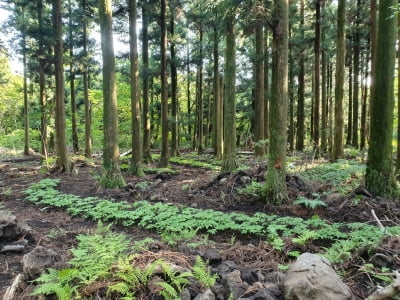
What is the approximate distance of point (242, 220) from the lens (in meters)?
6.30

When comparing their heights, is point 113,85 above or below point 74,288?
above

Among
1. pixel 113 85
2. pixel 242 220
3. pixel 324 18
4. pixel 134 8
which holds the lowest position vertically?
pixel 242 220

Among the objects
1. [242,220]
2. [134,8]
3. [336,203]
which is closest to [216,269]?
[242,220]

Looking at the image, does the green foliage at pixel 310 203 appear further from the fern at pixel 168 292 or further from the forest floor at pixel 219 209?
the fern at pixel 168 292

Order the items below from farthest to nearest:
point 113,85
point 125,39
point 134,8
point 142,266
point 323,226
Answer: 1. point 125,39
2. point 134,8
3. point 113,85
4. point 323,226
5. point 142,266

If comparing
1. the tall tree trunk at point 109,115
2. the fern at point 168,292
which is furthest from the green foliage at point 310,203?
the tall tree trunk at point 109,115

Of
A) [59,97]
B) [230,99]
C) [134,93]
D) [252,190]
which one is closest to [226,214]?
[252,190]

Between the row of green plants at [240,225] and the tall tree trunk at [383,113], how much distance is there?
2.14 m

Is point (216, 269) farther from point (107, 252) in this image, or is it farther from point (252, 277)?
point (107, 252)

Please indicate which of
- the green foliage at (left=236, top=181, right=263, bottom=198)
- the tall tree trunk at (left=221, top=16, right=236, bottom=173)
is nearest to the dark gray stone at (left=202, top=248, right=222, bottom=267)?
the green foliage at (left=236, top=181, right=263, bottom=198)

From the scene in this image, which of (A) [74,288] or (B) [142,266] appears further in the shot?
(B) [142,266]

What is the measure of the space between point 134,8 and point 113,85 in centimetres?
421

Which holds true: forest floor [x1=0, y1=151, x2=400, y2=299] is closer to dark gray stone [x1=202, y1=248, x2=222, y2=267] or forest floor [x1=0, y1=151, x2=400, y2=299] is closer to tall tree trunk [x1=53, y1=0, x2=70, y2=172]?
dark gray stone [x1=202, y1=248, x2=222, y2=267]

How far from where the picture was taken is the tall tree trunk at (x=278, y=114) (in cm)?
706
